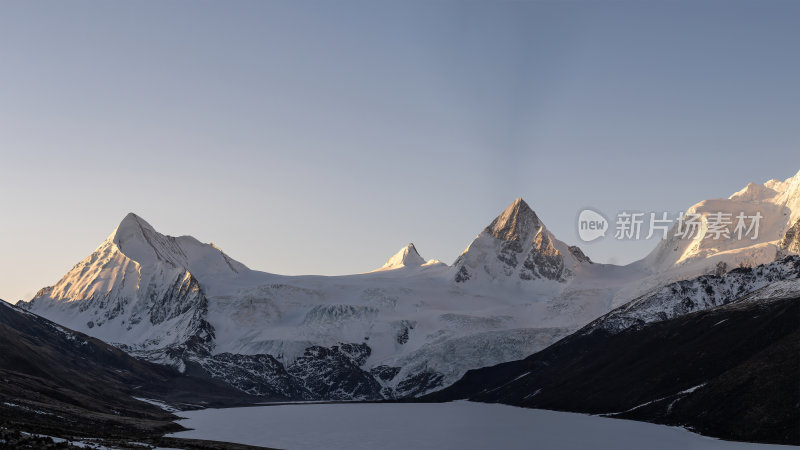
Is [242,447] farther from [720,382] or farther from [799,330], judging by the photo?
[799,330]

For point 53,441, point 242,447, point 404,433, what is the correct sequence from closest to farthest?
point 53,441
point 242,447
point 404,433

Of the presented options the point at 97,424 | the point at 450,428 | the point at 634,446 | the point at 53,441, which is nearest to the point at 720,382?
the point at 634,446

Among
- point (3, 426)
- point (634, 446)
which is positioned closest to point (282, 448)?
point (3, 426)

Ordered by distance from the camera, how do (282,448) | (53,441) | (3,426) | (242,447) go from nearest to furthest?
(53,441), (3,426), (242,447), (282,448)

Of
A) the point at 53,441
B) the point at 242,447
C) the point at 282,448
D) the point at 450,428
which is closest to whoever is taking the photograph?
the point at 53,441

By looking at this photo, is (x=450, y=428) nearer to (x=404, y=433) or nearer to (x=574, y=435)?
(x=404, y=433)

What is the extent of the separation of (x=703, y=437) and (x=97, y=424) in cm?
12363

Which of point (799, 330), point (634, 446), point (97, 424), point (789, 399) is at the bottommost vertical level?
point (97, 424)

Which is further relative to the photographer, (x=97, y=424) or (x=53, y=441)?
(x=97, y=424)

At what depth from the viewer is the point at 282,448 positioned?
5856 inches

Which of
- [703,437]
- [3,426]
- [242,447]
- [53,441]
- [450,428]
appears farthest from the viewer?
[450,428]

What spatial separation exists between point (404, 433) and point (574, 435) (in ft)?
131

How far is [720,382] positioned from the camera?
189500 mm

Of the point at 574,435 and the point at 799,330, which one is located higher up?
the point at 799,330
